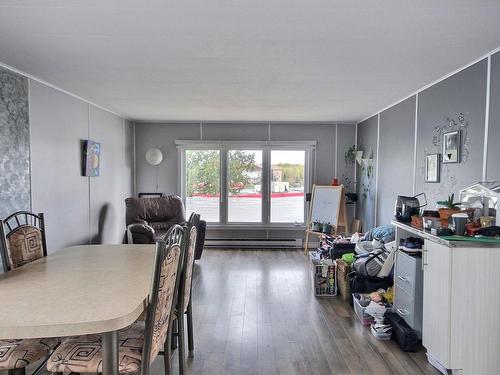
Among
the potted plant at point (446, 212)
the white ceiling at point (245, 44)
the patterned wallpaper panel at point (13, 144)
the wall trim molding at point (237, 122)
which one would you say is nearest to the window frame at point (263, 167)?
the wall trim molding at point (237, 122)

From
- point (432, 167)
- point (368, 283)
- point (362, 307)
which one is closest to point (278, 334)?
point (362, 307)

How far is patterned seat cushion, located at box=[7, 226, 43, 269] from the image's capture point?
2311 mm

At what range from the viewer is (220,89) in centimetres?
392

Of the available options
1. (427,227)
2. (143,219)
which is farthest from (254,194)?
(427,227)

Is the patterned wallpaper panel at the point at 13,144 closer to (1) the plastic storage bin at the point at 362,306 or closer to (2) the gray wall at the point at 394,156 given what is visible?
(1) the plastic storage bin at the point at 362,306

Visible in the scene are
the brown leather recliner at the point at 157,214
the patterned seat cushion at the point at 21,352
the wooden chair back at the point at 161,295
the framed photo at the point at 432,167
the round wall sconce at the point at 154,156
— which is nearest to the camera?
the wooden chair back at the point at 161,295

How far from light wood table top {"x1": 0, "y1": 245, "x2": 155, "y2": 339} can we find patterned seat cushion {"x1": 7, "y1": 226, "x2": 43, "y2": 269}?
99 millimetres

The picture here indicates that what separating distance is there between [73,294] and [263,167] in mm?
5042

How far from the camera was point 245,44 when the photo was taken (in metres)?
2.57

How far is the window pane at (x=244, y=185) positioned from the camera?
21.5ft

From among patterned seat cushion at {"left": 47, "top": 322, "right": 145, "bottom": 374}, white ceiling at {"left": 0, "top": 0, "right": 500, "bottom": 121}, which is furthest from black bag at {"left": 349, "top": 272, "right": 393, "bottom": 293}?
patterned seat cushion at {"left": 47, "top": 322, "right": 145, "bottom": 374}

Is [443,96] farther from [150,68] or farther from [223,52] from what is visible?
[150,68]

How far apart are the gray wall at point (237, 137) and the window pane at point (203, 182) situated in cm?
24

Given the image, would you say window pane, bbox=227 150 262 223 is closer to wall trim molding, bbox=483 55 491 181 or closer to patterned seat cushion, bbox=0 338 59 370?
wall trim molding, bbox=483 55 491 181
